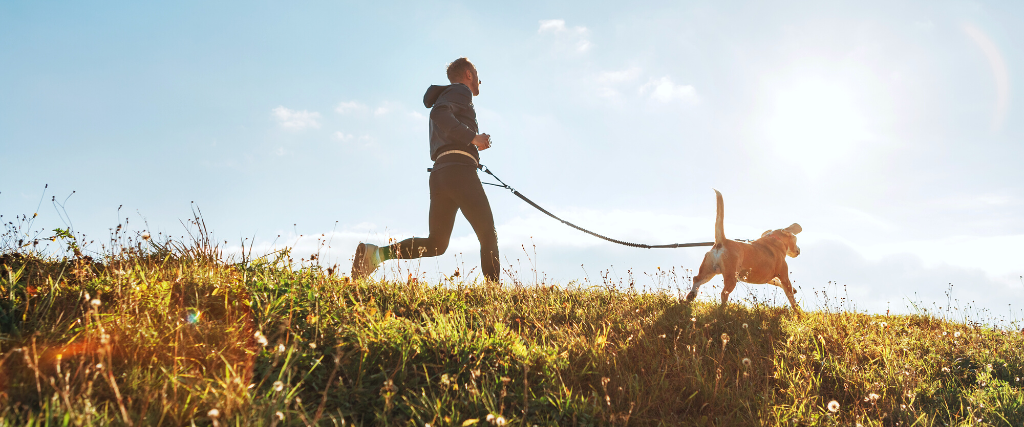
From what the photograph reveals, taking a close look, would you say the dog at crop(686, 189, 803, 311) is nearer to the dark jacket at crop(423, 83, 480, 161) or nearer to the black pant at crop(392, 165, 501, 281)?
the black pant at crop(392, 165, 501, 281)

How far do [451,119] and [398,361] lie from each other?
3.11m

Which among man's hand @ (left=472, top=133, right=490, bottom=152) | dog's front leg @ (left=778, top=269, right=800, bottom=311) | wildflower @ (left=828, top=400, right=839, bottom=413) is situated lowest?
wildflower @ (left=828, top=400, right=839, bottom=413)

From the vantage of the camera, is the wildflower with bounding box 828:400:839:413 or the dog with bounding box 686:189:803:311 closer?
the wildflower with bounding box 828:400:839:413

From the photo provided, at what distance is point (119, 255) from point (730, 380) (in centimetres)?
491

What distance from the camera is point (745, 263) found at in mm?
6270

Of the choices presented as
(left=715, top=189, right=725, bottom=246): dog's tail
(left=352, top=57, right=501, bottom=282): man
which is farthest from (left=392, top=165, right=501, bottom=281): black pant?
(left=715, top=189, right=725, bottom=246): dog's tail

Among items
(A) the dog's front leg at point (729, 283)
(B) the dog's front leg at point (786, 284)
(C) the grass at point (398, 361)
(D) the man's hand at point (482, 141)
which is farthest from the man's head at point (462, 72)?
(B) the dog's front leg at point (786, 284)

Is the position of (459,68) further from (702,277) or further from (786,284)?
(786,284)

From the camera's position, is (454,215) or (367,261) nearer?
(367,261)

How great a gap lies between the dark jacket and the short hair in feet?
0.74

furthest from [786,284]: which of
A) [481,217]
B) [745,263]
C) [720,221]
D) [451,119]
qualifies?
[451,119]

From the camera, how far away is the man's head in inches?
241

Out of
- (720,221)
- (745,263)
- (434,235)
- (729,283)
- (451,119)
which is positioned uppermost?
(451,119)

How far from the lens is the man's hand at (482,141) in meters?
5.70
